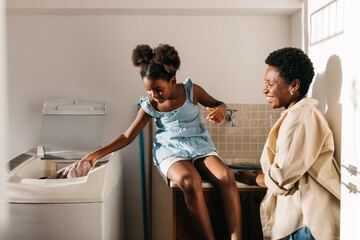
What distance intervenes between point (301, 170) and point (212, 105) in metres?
0.79

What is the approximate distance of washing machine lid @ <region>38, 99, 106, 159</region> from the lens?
8.06 feet

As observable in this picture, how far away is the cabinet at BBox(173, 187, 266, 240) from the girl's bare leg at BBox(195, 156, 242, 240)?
0.14 m

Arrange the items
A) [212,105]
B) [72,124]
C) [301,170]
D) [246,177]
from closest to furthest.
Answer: [301,170]
[246,177]
[212,105]
[72,124]

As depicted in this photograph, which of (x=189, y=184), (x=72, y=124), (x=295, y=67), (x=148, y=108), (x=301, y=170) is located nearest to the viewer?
(x=301, y=170)

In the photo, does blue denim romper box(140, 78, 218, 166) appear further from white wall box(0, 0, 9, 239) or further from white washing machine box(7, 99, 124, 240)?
white wall box(0, 0, 9, 239)

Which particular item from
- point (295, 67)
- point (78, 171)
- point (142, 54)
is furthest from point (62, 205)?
point (295, 67)

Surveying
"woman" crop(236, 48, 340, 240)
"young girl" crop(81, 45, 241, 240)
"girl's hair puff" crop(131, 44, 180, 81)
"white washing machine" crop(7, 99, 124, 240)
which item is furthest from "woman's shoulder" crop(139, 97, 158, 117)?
"woman" crop(236, 48, 340, 240)

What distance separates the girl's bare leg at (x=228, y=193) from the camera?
1838mm

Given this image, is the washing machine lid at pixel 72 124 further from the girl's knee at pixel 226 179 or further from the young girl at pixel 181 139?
the girl's knee at pixel 226 179

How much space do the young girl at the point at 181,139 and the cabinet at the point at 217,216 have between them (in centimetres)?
14

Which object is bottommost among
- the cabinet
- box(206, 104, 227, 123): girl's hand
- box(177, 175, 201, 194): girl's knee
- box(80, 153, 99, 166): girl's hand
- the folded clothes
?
the cabinet

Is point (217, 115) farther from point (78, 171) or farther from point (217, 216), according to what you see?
point (78, 171)

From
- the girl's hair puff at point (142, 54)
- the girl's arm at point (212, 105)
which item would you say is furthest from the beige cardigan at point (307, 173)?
the girl's hair puff at point (142, 54)

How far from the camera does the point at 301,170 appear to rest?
1501 millimetres
